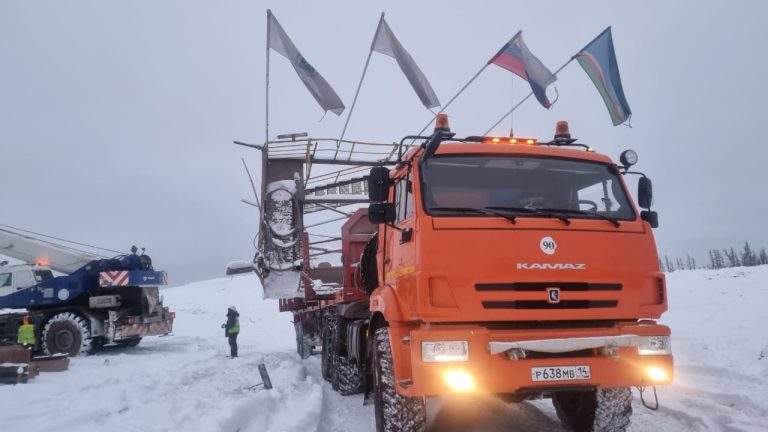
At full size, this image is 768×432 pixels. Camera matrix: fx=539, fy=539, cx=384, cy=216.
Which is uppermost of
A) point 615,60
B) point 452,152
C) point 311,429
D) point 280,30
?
point 280,30

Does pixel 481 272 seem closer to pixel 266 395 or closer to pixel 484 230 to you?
pixel 484 230

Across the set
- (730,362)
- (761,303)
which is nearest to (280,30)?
(730,362)

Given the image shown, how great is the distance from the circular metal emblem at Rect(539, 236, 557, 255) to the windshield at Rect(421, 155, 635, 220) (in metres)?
0.29

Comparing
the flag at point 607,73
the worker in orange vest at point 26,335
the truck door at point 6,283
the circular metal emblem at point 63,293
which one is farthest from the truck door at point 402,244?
the truck door at point 6,283

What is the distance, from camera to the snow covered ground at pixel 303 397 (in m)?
5.81

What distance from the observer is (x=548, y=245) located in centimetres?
445

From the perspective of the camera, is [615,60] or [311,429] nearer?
[311,429]

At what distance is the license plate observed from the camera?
4.19m

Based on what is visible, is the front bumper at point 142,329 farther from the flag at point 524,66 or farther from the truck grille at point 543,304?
the truck grille at point 543,304

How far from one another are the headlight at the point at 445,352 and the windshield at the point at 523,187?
1.11 m

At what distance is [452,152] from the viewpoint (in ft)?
16.8

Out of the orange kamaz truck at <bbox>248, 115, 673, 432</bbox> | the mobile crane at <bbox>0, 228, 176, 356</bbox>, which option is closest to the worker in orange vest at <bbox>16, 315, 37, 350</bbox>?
the mobile crane at <bbox>0, 228, 176, 356</bbox>

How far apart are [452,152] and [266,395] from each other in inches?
165

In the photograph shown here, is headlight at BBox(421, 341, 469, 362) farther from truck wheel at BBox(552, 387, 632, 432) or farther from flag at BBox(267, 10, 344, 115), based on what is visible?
flag at BBox(267, 10, 344, 115)
